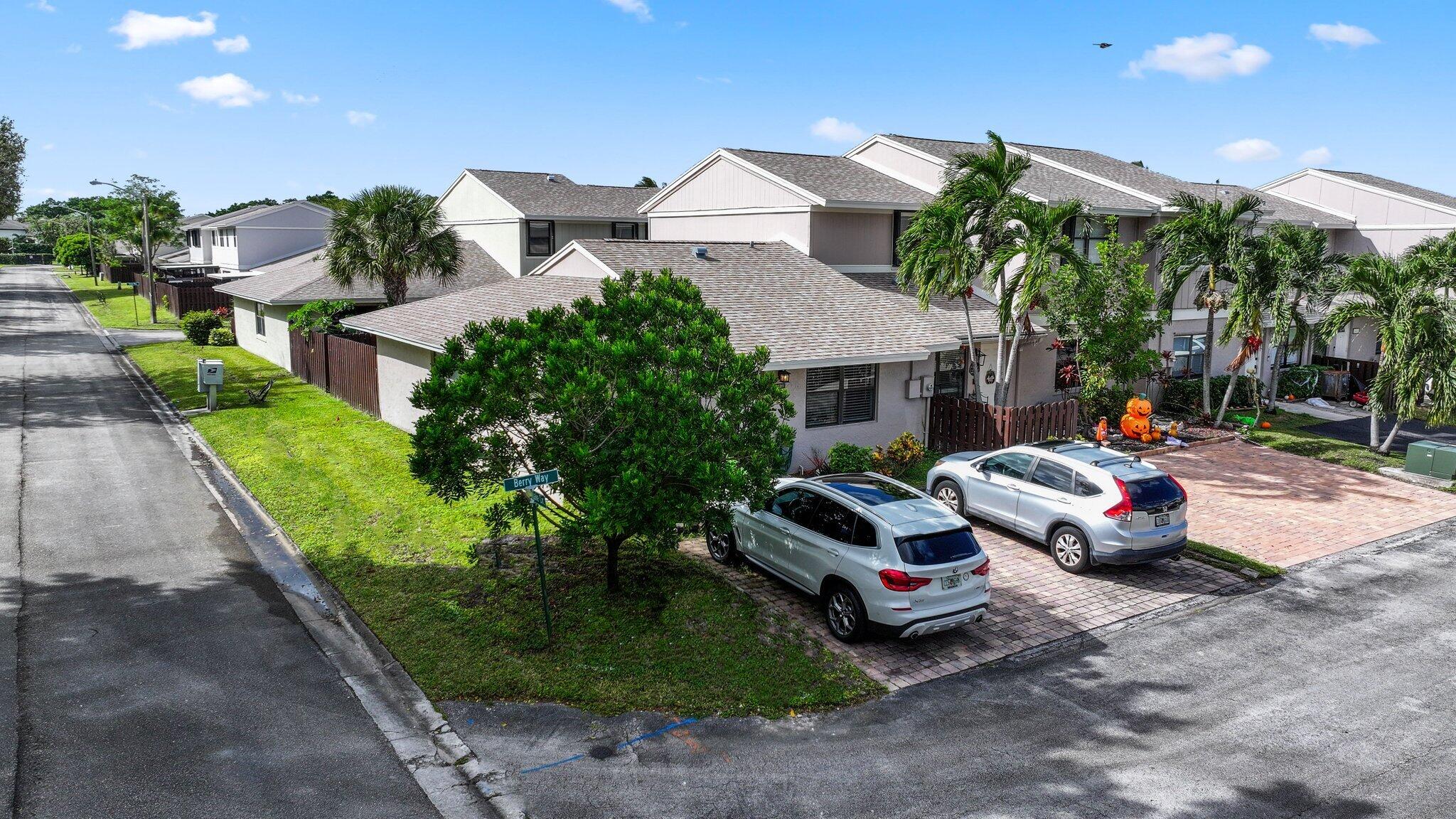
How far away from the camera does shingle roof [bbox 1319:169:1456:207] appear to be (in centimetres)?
3303

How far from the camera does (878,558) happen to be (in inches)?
412

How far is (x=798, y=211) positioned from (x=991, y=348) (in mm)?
5826

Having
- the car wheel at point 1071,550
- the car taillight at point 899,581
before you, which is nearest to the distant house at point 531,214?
the car wheel at point 1071,550

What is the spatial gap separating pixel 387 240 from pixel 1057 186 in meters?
19.7

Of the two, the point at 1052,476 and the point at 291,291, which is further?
the point at 291,291

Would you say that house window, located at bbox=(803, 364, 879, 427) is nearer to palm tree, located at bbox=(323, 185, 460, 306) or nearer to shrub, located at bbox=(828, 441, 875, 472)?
shrub, located at bbox=(828, 441, 875, 472)

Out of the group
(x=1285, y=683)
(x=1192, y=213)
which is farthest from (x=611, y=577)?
(x=1192, y=213)

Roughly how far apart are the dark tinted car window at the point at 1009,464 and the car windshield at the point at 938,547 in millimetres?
4161

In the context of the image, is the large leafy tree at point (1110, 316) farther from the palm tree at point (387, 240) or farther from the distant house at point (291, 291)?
the distant house at point (291, 291)

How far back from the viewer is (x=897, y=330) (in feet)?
62.7

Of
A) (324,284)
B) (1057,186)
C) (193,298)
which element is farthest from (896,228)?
(193,298)

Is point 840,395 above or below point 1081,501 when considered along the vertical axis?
above

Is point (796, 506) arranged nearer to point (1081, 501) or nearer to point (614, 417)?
point (614, 417)

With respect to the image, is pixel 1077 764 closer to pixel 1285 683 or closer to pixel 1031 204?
pixel 1285 683
